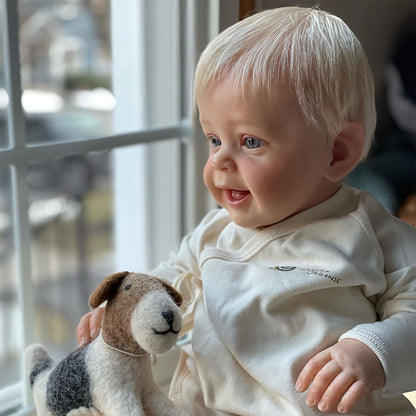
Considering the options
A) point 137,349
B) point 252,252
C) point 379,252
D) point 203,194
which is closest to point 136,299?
point 137,349

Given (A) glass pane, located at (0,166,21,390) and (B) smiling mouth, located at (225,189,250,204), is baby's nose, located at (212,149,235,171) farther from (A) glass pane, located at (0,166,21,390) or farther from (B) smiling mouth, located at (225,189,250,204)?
(A) glass pane, located at (0,166,21,390)

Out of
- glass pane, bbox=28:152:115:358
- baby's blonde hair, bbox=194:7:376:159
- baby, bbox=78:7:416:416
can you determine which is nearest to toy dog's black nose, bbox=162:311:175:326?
baby, bbox=78:7:416:416

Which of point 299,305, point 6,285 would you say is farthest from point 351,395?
point 6,285

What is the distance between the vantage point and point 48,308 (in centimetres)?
259

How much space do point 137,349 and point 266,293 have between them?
0.15m

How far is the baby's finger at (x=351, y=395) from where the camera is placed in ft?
1.90

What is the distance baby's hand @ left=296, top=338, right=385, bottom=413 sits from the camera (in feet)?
1.91

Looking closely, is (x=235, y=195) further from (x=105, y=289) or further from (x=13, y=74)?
(x=13, y=74)

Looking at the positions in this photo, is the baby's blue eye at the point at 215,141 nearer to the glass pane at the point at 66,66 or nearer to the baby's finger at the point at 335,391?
the baby's finger at the point at 335,391

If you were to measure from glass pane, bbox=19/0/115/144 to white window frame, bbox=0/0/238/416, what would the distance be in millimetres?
1479

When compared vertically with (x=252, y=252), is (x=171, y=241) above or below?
below

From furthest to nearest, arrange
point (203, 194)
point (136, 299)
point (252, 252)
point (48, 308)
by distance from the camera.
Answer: point (48, 308) → point (203, 194) → point (252, 252) → point (136, 299)

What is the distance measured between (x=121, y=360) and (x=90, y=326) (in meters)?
0.10

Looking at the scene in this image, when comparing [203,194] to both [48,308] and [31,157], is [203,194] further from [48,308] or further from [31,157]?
[48,308]
